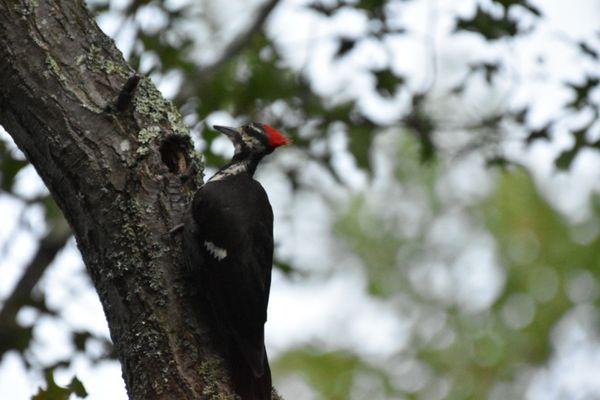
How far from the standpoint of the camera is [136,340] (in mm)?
2799

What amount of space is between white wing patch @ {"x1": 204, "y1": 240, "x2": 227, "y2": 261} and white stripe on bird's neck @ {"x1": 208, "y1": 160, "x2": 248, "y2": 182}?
1.32 ft

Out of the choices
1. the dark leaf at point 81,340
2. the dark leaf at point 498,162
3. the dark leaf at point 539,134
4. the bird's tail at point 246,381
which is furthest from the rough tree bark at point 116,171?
the dark leaf at point 498,162

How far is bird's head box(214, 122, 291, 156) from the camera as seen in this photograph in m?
4.12

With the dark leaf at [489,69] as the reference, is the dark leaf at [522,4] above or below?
below

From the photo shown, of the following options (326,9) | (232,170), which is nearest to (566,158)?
(326,9)

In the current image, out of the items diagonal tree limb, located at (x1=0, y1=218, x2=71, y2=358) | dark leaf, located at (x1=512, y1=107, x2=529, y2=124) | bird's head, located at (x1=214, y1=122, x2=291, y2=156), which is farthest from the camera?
dark leaf, located at (x1=512, y1=107, x2=529, y2=124)

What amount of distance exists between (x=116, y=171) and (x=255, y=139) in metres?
1.22

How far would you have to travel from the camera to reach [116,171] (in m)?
3.02

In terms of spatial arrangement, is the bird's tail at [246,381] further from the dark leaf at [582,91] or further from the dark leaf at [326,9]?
the dark leaf at [326,9]

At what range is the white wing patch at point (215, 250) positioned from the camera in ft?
10.2

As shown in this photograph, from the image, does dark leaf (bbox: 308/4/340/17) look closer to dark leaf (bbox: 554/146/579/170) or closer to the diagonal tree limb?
dark leaf (bbox: 554/146/579/170)

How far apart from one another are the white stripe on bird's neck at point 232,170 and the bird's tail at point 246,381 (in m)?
0.86

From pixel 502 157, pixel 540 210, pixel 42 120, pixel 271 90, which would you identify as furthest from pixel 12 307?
pixel 540 210

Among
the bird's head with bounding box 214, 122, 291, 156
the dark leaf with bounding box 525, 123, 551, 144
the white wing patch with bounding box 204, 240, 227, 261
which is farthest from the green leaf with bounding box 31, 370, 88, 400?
the dark leaf with bounding box 525, 123, 551, 144
